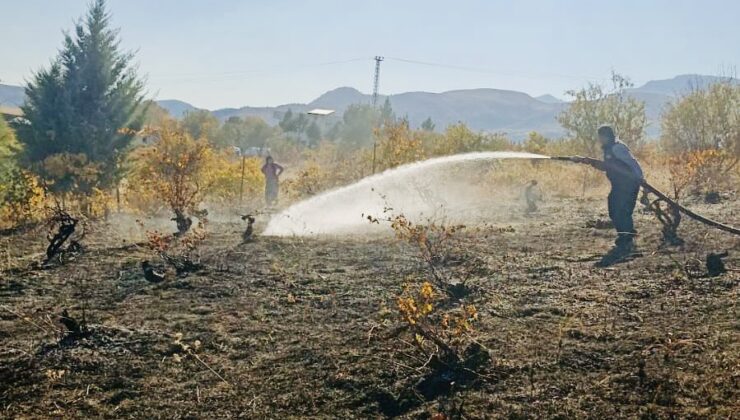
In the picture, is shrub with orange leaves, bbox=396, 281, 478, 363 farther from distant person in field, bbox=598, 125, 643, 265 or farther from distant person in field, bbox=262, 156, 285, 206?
distant person in field, bbox=262, 156, 285, 206

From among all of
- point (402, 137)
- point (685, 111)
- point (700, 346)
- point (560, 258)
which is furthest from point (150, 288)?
point (685, 111)

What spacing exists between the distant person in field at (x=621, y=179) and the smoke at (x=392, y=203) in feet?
9.02

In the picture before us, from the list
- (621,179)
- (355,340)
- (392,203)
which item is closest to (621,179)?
(621,179)

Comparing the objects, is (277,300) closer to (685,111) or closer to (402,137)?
(402,137)

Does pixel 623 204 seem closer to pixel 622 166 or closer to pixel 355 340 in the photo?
pixel 622 166

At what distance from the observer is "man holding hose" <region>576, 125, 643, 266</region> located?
7617 millimetres

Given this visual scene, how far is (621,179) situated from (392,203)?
6809 millimetres

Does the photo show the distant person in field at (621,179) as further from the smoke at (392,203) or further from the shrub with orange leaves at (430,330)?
the shrub with orange leaves at (430,330)

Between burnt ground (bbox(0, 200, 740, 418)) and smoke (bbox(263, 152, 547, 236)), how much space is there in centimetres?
360

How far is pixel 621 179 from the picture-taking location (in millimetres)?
7766

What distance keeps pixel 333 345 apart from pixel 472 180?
1474 cm

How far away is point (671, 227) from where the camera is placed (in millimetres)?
7516

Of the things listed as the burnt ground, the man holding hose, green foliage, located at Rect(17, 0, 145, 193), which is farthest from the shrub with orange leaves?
green foliage, located at Rect(17, 0, 145, 193)

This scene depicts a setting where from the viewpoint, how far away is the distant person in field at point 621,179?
763cm
